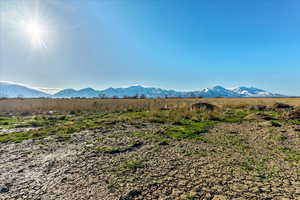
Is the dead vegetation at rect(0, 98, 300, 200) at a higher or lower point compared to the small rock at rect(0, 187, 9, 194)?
higher

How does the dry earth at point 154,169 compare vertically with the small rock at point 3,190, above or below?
above

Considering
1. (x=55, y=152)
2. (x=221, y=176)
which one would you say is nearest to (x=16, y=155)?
(x=55, y=152)

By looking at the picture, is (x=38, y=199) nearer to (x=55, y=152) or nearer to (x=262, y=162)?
(x=55, y=152)

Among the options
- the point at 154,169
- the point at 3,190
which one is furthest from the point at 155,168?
the point at 3,190

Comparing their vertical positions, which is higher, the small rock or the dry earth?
the dry earth

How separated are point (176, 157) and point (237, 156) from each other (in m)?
2.55

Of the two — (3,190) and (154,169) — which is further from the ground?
(154,169)

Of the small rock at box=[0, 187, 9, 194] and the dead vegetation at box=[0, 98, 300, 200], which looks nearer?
the dead vegetation at box=[0, 98, 300, 200]

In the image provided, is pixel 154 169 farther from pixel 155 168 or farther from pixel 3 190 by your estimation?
pixel 3 190

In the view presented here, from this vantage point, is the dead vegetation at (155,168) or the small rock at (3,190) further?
the small rock at (3,190)

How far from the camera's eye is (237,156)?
7066 millimetres

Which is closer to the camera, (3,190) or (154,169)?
(3,190)

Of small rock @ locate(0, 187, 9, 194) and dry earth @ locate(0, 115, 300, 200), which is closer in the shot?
dry earth @ locate(0, 115, 300, 200)

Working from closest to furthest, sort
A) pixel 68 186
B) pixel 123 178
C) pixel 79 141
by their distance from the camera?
1. pixel 68 186
2. pixel 123 178
3. pixel 79 141
